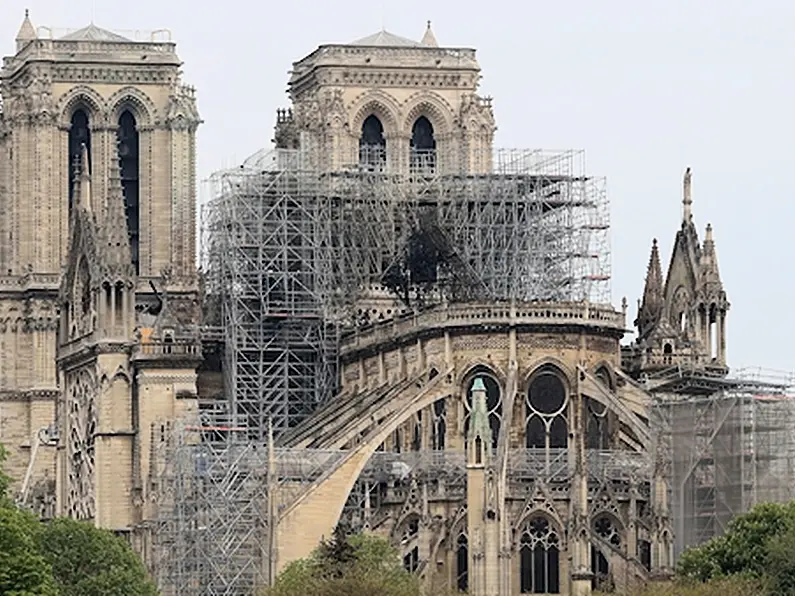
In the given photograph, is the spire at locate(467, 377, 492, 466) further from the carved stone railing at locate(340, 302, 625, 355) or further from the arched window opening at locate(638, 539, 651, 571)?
the carved stone railing at locate(340, 302, 625, 355)

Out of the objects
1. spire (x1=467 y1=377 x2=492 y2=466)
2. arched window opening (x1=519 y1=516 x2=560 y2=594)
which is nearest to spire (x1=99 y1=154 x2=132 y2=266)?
spire (x1=467 y1=377 x2=492 y2=466)

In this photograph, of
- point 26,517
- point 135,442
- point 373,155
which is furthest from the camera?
point 373,155

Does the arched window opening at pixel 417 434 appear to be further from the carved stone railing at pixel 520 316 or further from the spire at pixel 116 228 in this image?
the spire at pixel 116 228

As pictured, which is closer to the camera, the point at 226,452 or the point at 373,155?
the point at 226,452

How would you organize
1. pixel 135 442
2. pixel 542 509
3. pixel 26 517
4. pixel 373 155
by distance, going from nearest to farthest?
pixel 26 517
pixel 542 509
pixel 135 442
pixel 373 155

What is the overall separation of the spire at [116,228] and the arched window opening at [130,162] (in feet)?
41.9

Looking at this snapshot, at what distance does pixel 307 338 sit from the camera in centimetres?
14688

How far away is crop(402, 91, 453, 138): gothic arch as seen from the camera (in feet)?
510

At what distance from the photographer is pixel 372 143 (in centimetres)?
15562

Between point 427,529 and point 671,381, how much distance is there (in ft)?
36.3

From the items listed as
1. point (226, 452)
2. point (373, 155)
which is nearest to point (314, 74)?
point (373, 155)

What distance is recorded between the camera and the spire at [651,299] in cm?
15362

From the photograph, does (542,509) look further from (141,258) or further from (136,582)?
(141,258)

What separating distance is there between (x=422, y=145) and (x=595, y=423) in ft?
69.2
